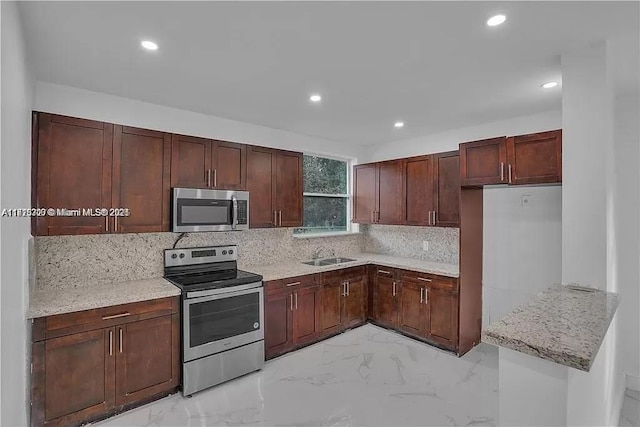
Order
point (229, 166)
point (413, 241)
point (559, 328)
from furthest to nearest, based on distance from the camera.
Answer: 1. point (413, 241)
2. point (229, 166)
3. point (559, 328)

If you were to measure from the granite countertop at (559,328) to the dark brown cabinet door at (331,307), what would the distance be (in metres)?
2.42

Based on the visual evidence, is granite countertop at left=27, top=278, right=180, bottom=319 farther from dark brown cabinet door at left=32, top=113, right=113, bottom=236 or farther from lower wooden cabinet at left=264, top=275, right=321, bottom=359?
lower wooden cabinet at left=264, top=275, right=321, bottom=359

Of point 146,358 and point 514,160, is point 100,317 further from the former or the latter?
point 514,160

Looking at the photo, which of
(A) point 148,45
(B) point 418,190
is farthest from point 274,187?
(A) point 148,45

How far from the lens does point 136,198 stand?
9.25 feet

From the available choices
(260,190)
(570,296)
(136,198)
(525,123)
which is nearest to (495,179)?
(525,123)

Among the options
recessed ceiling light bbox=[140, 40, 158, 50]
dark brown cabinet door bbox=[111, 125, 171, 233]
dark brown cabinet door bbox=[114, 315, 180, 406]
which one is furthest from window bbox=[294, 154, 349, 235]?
recessed ceiling light bbox=[140, 40, 158, 50]

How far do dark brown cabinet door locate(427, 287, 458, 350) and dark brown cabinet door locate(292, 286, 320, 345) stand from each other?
1328mm

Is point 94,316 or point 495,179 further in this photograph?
point 495,179

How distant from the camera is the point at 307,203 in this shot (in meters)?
4.65

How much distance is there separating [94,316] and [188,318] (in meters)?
0.68

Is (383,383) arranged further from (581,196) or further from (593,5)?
(593,5)

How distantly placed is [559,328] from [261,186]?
2952 millimetres

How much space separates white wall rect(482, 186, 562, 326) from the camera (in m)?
3.26
